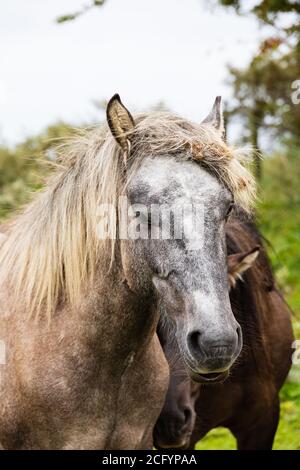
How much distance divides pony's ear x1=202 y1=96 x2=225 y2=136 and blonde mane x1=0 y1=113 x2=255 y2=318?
18 centimetres

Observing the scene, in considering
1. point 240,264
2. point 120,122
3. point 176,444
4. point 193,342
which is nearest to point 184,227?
point 193,342

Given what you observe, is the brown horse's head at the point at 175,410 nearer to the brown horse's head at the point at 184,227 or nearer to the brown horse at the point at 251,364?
the brown horse at the point at 251,364


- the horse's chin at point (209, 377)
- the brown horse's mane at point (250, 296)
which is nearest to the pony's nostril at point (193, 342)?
the horse's chin at point (209, 377)

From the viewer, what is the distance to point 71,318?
3.38m

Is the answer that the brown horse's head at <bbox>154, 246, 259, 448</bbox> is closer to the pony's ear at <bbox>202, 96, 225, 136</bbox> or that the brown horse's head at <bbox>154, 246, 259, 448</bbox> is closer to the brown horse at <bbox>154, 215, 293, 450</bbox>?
the brown horse at <bbox>154, 215, 293, 450</bbox>

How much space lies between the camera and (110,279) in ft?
10.7

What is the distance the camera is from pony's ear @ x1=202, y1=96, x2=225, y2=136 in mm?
3488

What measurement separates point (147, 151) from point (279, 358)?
8.98 feet

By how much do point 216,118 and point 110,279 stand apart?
0.97 m

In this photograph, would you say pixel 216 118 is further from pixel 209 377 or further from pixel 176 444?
pixel 176 444

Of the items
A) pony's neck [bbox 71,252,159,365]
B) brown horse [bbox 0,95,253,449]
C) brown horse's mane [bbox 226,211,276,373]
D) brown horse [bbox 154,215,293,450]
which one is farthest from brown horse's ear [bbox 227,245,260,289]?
pony's neck [bbox 71,252,159,365]

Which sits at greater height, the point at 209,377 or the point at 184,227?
the point at 184,227

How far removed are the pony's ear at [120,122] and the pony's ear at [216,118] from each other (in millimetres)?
494

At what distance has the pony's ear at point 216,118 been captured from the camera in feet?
11.4
